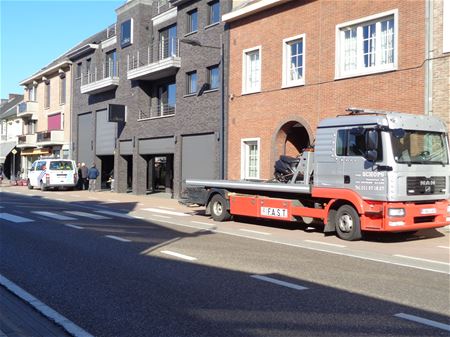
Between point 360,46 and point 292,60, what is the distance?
10.4 ft

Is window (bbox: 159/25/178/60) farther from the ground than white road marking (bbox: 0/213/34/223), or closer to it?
farther from the ground

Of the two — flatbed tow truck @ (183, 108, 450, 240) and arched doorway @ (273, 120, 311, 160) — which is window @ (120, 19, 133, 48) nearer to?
arched doorway @ (273, 120, 311, 160)

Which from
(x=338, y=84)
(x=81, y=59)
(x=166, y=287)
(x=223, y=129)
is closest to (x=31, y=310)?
(x=166, y=287)

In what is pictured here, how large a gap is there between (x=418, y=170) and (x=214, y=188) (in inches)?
250

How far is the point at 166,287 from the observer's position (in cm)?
681

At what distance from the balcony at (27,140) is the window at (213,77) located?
2635 centimetres

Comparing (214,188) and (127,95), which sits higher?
(127,95)

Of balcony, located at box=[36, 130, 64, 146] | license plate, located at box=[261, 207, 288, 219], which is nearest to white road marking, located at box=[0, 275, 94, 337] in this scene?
license plate, located at box=[261, 207, 288, 219]

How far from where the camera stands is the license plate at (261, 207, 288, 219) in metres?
13.4

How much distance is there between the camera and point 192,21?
82.0 ft

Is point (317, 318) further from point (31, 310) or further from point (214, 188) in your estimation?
point (214, 188)

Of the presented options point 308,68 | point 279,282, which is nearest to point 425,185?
point 279,282

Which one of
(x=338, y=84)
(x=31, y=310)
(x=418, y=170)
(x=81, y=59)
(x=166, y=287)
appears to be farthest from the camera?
(x=81, y=59)

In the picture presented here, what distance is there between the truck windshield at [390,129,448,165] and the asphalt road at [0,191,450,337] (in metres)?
1.88
